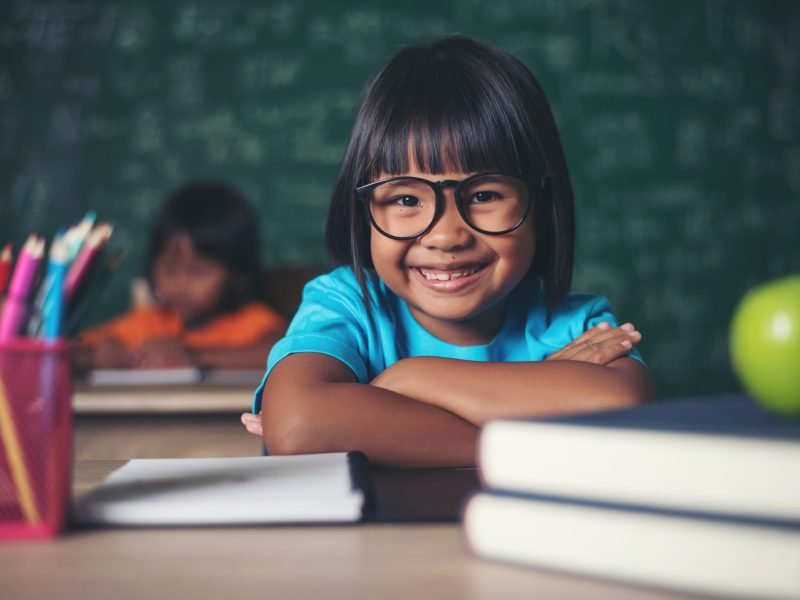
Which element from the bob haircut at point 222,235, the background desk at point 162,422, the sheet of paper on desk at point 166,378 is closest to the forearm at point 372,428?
the background desk at point 162,422

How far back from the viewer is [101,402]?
1705mm

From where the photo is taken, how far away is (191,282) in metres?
3.20

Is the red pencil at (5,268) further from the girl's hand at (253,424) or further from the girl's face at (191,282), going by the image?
the girl's face at (191,282)

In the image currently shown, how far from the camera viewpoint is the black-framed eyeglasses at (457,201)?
119 cm

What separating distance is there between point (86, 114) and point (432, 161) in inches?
135

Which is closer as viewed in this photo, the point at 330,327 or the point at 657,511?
the point at 657,511

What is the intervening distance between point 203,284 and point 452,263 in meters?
2.10

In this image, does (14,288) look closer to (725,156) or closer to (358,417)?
(358,417)

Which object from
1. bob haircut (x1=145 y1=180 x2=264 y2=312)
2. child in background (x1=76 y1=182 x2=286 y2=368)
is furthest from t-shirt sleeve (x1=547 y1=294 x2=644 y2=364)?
bob haircut (x1=145 y1=180 x2=264 y2=312)

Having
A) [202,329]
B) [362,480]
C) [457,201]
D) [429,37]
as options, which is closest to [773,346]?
[362,480]

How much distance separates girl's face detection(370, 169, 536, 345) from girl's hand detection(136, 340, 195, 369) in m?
1.36

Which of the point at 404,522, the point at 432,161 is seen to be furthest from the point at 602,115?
the point at 404,522

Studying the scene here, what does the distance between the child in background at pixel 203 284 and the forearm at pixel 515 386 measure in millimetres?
1792

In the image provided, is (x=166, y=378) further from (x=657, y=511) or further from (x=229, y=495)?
(x=657, y=511)
